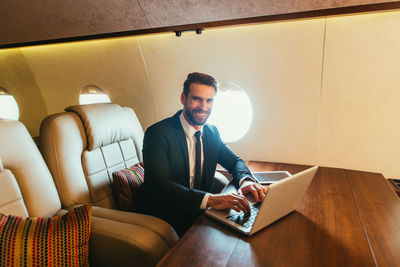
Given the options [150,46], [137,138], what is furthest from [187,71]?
[137,138]

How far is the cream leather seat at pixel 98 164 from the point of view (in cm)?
99

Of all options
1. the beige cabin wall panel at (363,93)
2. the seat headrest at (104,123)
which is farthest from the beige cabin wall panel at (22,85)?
the beige cabin wall panel at (363,93)

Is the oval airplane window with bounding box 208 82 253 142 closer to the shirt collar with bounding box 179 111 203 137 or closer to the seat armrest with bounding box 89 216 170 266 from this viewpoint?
the shirt collar with bounding box 179 111 203 137

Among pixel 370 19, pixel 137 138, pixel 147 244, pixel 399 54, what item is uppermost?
pixel 370 19

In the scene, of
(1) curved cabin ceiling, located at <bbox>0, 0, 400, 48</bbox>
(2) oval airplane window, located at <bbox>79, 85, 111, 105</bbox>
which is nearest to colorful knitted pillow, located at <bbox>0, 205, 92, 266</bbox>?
(1) curved cabin ceiling, located at <bbox>0, 0, 400, 48</bbox>

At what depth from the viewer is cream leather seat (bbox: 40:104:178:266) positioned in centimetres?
99

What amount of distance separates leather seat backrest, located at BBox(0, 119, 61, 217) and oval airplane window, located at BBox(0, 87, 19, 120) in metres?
2.76

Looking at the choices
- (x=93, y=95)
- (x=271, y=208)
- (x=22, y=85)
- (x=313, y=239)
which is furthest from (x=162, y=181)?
(x=22, y=85)

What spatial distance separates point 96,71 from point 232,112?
168 cm

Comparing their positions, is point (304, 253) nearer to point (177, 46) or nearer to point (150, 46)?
point (177, 46)

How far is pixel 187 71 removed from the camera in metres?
2.17

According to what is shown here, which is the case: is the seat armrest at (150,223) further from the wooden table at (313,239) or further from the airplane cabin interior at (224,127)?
the wooden table at (313,239)

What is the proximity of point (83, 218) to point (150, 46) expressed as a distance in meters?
1.74

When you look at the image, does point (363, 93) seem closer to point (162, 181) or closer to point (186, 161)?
point (186, 161)
